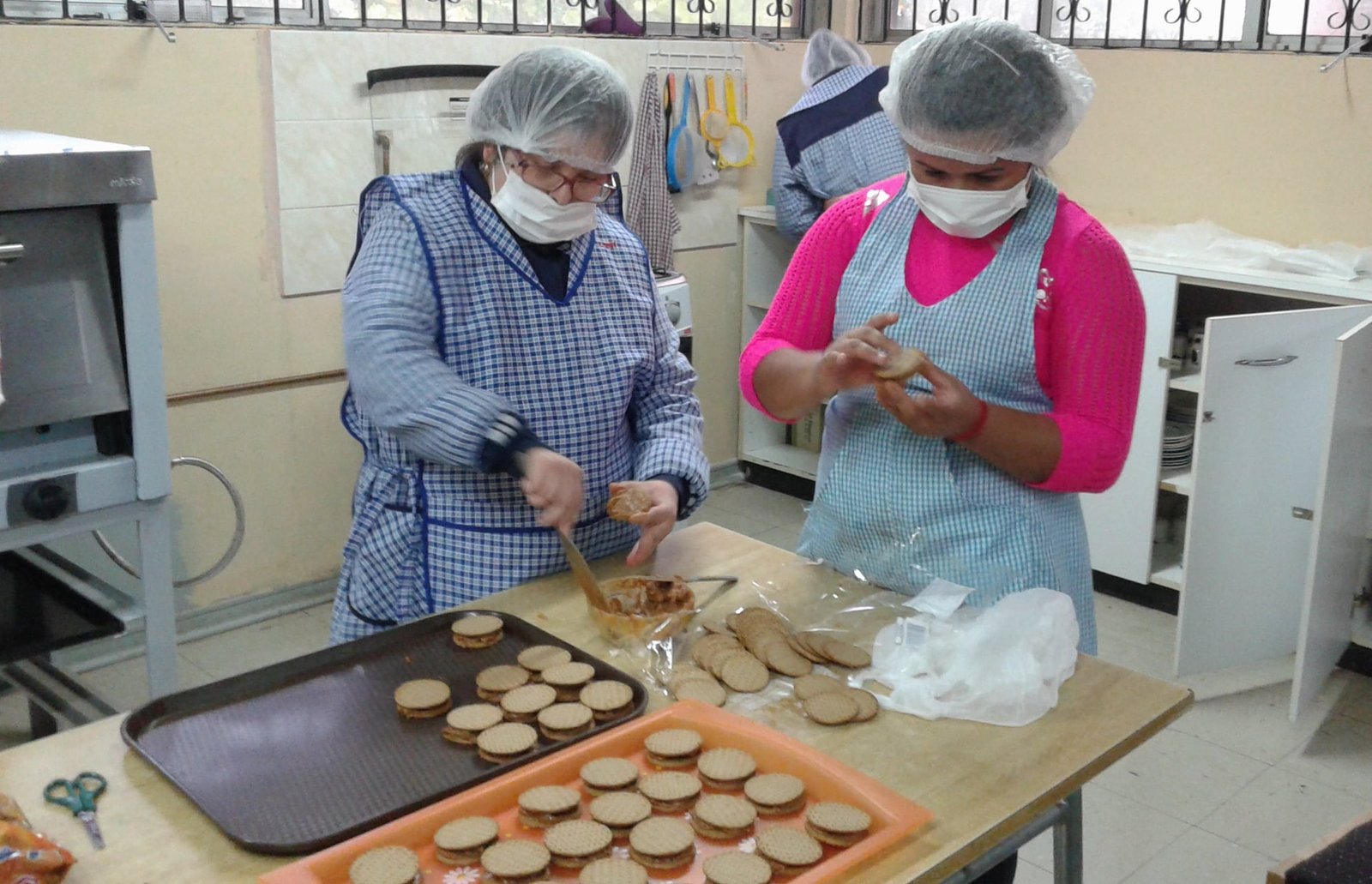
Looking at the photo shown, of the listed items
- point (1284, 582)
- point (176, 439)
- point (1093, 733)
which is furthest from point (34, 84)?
point (1284, 582)

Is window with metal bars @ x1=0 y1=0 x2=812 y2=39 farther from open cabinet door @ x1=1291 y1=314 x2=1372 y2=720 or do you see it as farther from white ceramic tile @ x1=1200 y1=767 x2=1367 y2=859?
white ceramic tile @ x1=1200 y1=767 x2=1367 y2=859

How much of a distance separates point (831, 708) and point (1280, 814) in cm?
172

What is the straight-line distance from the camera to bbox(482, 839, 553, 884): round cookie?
3.36 feet

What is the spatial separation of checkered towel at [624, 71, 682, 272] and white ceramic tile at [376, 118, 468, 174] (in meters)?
0.65

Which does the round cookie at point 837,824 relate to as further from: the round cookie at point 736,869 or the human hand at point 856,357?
the human hand at point 856,357

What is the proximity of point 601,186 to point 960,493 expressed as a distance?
64 centimetres

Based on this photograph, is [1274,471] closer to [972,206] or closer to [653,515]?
[972,206]

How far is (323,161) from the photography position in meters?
3.23

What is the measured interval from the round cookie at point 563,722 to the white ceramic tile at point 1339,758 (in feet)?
6.80

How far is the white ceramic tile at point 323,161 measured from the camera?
10.4 ft

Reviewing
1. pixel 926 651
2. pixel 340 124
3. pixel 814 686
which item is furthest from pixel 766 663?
pixel 340 124

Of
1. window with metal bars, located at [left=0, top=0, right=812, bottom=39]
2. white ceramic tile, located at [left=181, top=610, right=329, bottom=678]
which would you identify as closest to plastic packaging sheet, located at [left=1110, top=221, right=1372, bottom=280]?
window with metal bars, located at [left=0, top=0, right=812, bottom=39]

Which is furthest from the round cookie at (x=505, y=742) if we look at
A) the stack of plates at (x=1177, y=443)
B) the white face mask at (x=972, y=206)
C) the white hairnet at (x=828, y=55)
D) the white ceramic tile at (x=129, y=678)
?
the white hairnet at (x=828, y=55)

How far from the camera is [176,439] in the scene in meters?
3.13
